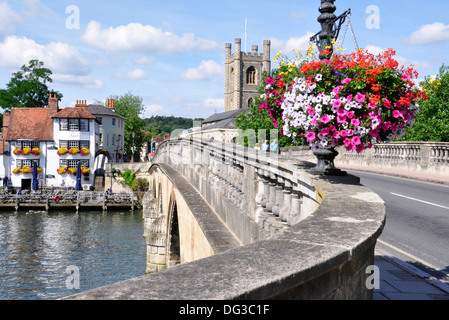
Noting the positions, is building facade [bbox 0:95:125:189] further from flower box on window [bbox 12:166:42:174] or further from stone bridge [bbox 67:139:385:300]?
stone bridge [bbox 67:139:385:300]

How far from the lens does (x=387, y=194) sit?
1345 centimetres

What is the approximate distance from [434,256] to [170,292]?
6.46 m

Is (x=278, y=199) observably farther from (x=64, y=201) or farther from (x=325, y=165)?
(x=64, y=201)

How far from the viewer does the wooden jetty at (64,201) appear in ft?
162

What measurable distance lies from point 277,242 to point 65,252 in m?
32.5

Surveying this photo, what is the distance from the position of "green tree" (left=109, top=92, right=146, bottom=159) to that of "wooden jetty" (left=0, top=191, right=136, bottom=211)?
3159 centimetres

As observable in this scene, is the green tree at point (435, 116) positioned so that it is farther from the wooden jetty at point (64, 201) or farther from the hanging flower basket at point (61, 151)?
the hanging flower basket at point (61, 151)

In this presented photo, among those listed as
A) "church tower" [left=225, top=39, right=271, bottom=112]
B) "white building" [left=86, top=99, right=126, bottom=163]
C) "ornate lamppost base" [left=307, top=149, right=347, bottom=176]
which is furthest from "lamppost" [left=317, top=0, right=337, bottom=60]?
"church tower" [left=225, top=39, right=271, bottom=112]

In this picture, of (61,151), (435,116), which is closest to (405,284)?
(435,116)

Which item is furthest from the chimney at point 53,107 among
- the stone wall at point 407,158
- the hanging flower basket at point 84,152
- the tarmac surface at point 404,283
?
the tarmac surface at point 404,283

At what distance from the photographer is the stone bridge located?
188 centimetres

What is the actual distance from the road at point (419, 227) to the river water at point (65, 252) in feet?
55.0
